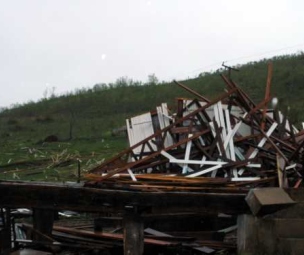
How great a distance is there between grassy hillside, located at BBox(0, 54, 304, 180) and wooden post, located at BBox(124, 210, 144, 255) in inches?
296

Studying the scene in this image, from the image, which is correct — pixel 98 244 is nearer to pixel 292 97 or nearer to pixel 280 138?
pixel 280 138

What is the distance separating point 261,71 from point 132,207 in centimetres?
2939

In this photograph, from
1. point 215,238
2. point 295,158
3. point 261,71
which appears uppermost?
point 261,71

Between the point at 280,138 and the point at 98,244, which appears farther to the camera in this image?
the point at 280,138

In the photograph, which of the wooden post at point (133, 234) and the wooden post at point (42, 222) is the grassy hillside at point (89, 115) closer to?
the wooden post at point (42, 222)

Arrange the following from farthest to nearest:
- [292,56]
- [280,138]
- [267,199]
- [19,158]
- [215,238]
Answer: [292,56], [19,158], [280,138], [215,238], [267,199]

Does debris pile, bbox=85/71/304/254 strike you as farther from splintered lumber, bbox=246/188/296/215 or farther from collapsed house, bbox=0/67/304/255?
splintered lumber, bbox=246/188/296/215

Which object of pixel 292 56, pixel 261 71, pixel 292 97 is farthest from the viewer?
pixel 292 56

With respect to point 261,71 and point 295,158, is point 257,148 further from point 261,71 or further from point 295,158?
point 261,71

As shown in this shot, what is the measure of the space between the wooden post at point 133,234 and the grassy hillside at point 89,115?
24.7 feet

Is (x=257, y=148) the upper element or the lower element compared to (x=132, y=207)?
upper

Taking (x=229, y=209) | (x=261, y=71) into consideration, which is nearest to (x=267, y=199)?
(x=229, y=209)

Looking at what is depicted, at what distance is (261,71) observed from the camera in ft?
111

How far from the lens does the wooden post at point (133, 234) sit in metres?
6.04
